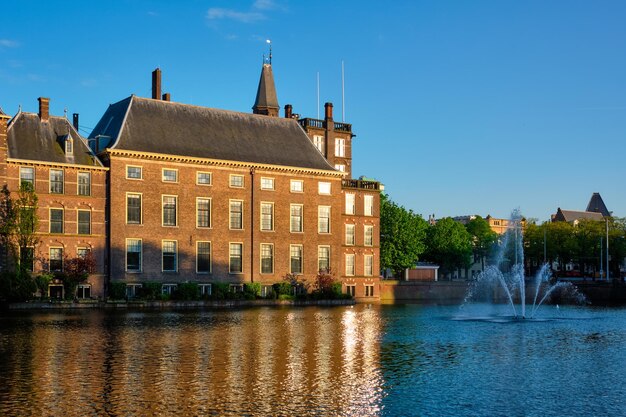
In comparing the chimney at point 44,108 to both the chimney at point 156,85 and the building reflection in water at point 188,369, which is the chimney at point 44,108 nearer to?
the chimney at point 156,85

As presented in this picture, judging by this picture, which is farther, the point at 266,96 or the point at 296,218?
the point at 266,96

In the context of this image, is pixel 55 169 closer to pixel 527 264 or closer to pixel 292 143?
pixel 292 143

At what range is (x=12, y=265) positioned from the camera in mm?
60188

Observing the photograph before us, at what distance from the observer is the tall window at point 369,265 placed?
8250cm

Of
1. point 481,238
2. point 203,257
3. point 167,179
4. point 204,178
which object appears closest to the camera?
point 167,179

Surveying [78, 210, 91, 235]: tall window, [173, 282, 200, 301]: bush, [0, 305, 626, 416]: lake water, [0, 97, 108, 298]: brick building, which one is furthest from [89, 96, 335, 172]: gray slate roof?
[0, 305, 626, 416]: lake water

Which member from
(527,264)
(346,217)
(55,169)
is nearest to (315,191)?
(346,217)

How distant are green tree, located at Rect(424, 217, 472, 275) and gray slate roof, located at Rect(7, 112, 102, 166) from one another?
221 feet

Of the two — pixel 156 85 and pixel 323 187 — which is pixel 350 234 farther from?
pixel 156 85

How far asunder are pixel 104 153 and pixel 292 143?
795 inches

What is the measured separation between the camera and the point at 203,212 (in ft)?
233

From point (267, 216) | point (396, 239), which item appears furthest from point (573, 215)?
point (267, 216)

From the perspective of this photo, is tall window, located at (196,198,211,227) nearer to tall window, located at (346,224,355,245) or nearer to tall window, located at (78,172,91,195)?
tall window, located at (78,172,91,195)

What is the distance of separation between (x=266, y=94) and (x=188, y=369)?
63.3 metres
